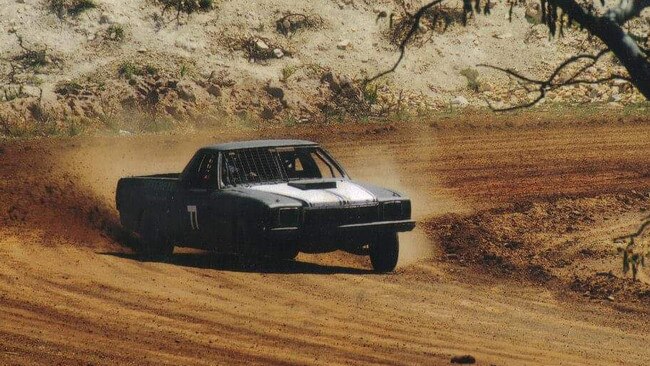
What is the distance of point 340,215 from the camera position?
13133mm

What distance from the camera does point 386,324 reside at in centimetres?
1080

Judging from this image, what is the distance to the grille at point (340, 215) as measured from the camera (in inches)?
510

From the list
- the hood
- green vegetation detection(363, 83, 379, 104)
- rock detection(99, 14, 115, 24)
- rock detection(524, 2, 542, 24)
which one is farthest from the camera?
rock detection(524, 2, 542, 24)

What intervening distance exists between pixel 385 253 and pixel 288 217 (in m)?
1.64

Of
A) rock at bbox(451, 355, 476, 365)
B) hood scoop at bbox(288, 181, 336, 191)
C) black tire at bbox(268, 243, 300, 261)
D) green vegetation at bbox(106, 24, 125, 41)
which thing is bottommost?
rock at bbox(451, 355, 476, 365)

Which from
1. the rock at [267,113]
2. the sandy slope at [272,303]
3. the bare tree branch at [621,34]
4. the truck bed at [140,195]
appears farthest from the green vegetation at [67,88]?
the bare tree branch at [621,34]

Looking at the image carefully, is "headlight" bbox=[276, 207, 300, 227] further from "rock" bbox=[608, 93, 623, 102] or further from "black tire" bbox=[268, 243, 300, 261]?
"rock" bbox=[608, 93, 623, 102]

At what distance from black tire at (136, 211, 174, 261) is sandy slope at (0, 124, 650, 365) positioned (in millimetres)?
219

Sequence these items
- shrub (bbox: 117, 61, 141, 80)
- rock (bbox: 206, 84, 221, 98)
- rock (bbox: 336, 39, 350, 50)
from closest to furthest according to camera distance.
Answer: rock (bbox: 206, 84, 221, 98) < shrub (bbox: 117, 61, 141, 80) < rock (bbox: 336, 39, 350, 50)

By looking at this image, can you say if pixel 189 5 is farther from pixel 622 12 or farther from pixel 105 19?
pixel 622 12

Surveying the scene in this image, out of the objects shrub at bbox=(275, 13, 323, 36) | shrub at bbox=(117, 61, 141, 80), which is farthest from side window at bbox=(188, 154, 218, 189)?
shrub at bbox=(275, 13, 323, 36)

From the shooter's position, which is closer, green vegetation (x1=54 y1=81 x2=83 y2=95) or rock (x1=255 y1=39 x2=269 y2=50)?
green vegetation (x1=54 y1=81 x2=83 y2=95)

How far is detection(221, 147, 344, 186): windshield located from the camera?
13922 mm

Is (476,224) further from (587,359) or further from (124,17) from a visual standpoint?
(124,17)
